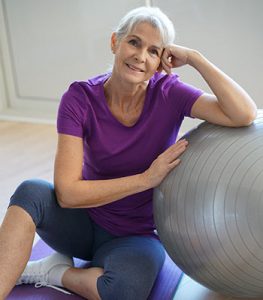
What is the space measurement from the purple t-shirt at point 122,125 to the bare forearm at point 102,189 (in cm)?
12

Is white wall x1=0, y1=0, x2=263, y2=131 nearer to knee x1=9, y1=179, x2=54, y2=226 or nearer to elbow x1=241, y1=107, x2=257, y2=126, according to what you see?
elbow x1=241, y1=107, x2=257, y2=126

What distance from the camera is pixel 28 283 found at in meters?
1.92

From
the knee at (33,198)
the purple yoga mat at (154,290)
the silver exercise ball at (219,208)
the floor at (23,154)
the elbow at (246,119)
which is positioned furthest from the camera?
the floor at (23,154)

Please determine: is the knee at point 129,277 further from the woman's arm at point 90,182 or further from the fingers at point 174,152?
the fingers at point 174,152

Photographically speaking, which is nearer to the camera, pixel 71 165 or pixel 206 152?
pixel 206 152

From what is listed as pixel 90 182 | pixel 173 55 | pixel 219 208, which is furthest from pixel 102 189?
pixel 173 55

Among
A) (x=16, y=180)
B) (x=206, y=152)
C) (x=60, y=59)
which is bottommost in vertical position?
(x=16, y=180)

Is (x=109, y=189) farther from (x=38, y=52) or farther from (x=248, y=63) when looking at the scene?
(x=38, y=52)

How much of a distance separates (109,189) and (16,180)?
4.29 feet

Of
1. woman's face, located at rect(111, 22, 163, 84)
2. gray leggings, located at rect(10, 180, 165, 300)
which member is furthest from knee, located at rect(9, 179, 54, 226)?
woman's face, located at rect(111, 22, 163, 84)

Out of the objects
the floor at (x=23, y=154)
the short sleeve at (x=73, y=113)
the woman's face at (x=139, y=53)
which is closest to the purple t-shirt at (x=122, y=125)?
the short sleeve at (x=73, y=113)

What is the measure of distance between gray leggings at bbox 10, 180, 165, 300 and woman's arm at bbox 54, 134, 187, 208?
Answer: 0.09 meters

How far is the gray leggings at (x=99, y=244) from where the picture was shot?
165 cm

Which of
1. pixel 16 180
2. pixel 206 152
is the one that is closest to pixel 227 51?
pixel 16 180
